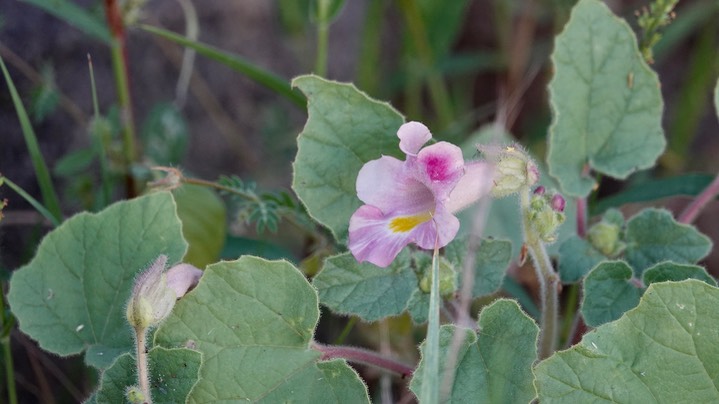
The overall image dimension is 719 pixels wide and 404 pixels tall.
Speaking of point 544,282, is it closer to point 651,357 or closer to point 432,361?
point 651,357

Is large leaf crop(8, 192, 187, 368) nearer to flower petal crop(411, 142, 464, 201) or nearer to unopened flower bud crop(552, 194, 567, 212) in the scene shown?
Answer: flower petal crop(411, 142, 464, 201)

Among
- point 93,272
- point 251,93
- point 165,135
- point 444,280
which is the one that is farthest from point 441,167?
point 251,93

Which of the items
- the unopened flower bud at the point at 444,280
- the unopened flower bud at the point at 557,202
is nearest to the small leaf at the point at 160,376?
the unopened flower bud at the point at 444,280

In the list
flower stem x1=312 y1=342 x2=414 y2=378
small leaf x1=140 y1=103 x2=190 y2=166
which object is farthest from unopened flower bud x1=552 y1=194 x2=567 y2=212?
small leaf x1=140 y1=103 x2=190 y2=166

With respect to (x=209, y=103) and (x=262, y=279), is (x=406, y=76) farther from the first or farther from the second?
(x=262, y=279)

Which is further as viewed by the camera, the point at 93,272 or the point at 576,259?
the point at 576,259

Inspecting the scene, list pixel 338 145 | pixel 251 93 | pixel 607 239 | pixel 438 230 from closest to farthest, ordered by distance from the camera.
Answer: pixel 438 230, pixel 338 145, pixel 607 239, pixel 251 93
